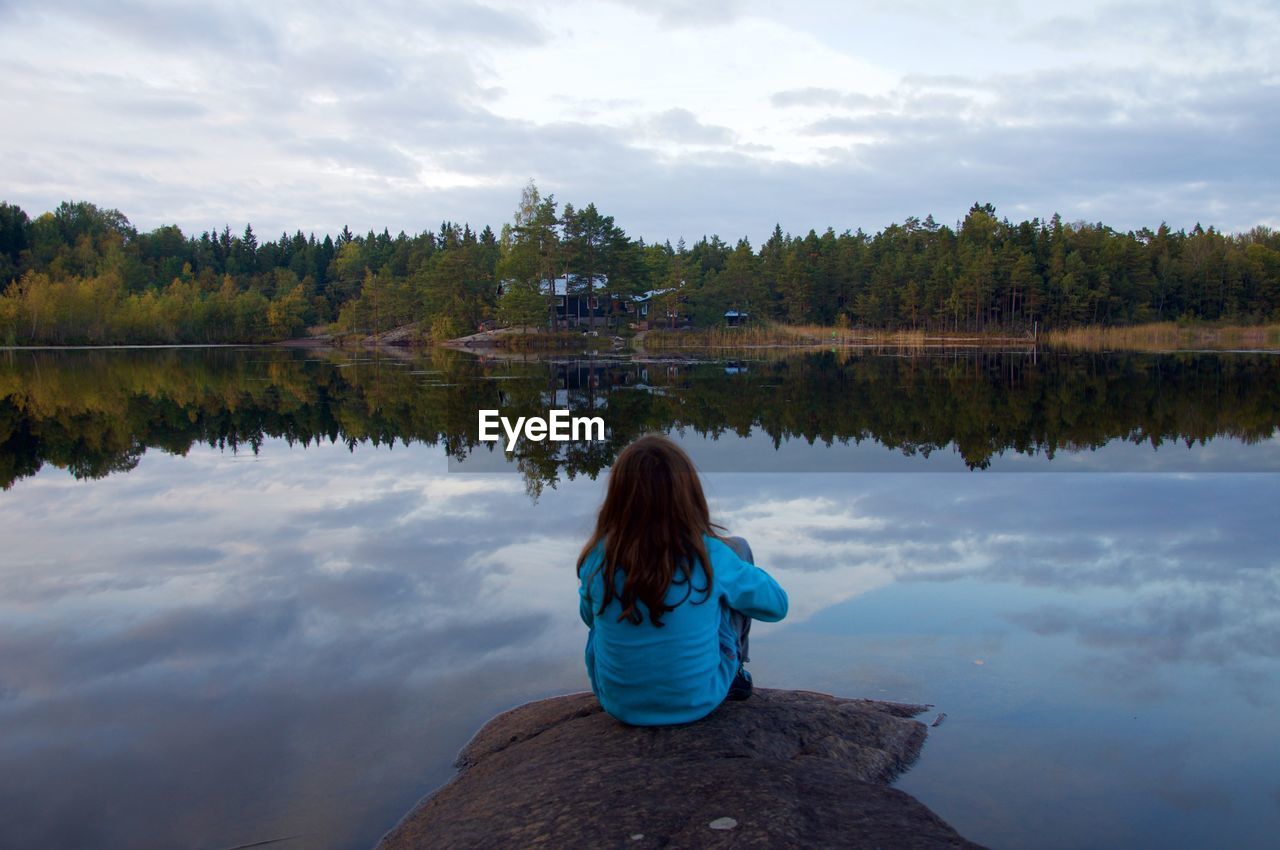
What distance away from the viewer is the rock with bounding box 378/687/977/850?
124 inches

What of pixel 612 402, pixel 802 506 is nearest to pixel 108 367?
pixel 612 402

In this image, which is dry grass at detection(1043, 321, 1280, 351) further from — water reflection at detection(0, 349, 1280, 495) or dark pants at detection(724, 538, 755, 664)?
dark pants at detection(724, 538, 755, 664)

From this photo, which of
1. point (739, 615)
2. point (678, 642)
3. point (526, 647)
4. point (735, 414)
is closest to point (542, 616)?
point (526, 647)

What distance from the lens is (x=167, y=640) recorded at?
6.24 metres

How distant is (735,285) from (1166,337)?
30905 millimetres

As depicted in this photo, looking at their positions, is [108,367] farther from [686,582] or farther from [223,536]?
[686,582]

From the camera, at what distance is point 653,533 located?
11.5 ft

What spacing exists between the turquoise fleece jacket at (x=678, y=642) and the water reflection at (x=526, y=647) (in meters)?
1.22

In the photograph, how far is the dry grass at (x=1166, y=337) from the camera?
55.2 meters

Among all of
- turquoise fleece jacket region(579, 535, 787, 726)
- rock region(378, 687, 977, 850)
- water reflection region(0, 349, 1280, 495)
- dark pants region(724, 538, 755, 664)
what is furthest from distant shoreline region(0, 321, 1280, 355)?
turquoise fleece jacket region(579, 535, 787, 726)

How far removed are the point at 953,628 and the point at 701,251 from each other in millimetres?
101655

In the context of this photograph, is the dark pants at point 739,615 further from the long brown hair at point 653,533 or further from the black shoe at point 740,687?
the long brown hair at point 653,533

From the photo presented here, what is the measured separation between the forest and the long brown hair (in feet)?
188

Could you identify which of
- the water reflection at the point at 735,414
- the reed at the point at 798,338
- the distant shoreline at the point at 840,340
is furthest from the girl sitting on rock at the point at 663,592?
the reed at the point at 798,338
